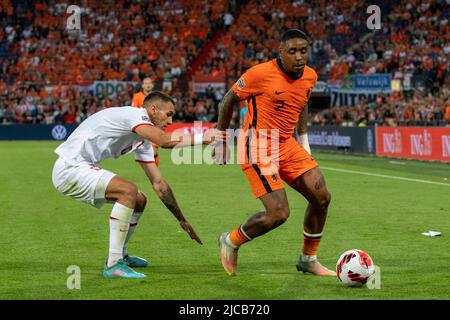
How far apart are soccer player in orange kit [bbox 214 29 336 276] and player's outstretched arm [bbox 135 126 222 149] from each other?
26 centimetres

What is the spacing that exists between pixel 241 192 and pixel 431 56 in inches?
986

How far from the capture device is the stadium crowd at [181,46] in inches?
1766

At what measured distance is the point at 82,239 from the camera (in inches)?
464

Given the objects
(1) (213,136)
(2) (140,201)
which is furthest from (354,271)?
(2) (140,201)

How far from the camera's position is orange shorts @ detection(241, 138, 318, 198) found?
8.85 m

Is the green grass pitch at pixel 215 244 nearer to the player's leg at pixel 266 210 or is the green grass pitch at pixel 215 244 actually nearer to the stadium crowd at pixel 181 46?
the player's leg at pixel 266 210

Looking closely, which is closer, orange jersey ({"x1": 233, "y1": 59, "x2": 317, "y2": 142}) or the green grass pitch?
the green grass pitch

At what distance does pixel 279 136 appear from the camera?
8945mm

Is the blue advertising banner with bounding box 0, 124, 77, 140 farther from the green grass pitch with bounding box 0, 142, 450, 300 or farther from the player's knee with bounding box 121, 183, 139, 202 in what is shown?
the player's knee with bounding box 121, 183, 139, 202

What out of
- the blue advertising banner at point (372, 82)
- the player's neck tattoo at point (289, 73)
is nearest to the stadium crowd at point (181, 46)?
the blue advertising banner at point (372, 82)

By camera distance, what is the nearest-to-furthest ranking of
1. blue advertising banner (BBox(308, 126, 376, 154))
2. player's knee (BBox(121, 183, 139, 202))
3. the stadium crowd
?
player's knee (BBox(121, 183, 139, 202)) → blue advertising banner (BBox(308, 126, 376, 154)) → the stadium crowd

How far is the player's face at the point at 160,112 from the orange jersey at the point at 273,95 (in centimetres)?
68
